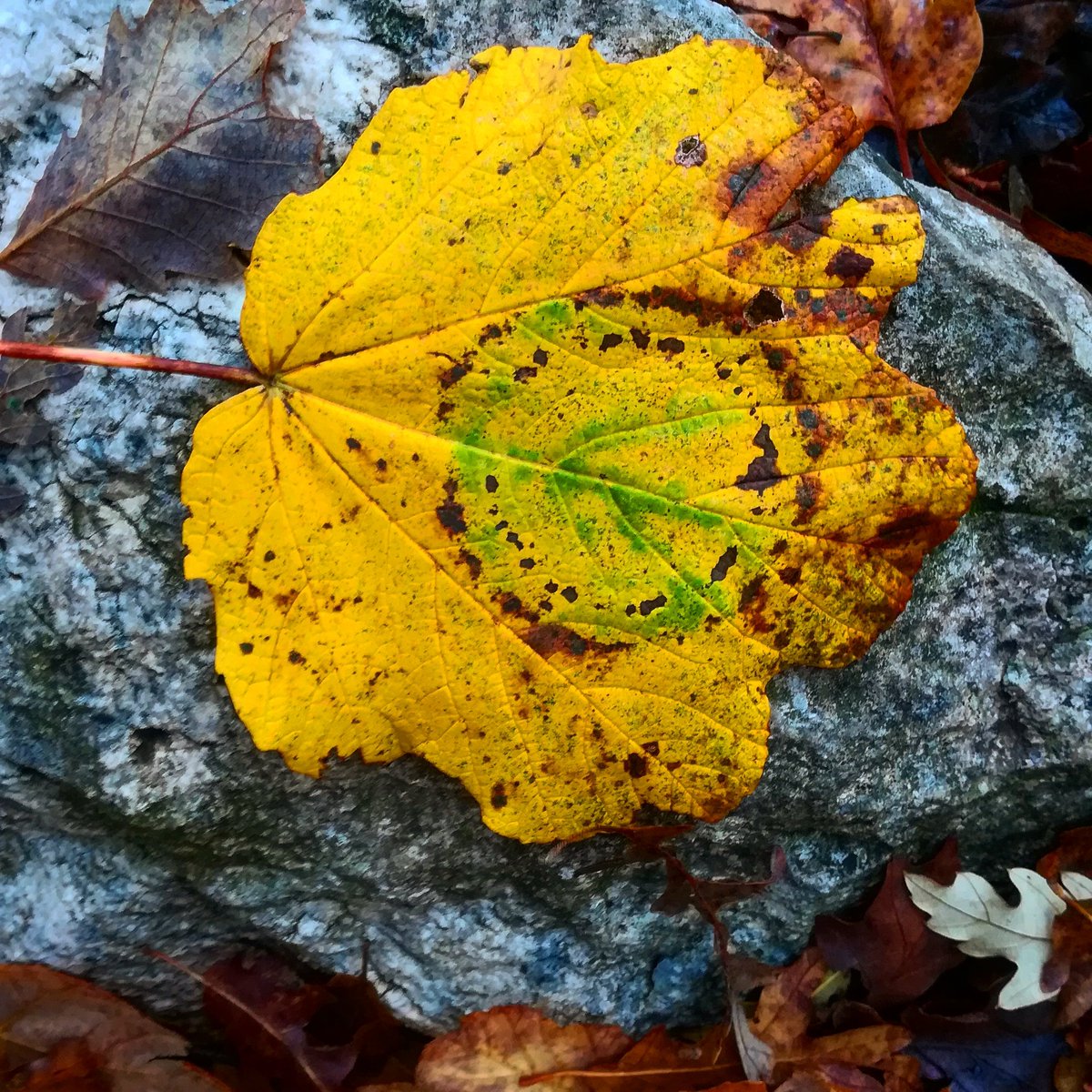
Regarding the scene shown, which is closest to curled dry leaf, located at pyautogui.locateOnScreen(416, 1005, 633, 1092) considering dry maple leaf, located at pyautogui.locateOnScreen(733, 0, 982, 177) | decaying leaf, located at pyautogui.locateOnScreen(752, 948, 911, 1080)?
decaying leaf, located at pyautogui.locateOnScreen(752, 948, 911, 1080)

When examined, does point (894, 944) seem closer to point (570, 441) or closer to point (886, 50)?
point (570, 441)

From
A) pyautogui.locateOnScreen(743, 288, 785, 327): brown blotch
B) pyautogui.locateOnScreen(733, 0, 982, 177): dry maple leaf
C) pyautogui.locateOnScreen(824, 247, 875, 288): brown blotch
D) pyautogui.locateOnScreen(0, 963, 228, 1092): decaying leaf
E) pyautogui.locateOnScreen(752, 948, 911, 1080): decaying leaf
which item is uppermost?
pyautogui.locateOnScreen(733, 0, 982, 177): dry maple leaf

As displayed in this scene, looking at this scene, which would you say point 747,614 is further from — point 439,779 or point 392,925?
point 392,925

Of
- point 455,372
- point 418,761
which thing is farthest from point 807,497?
point 418,761

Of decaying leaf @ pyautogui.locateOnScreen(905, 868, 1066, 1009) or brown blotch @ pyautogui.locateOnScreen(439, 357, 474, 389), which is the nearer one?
brown blotch @ pyautogui.locateOnScreen(439, 357, 474, 389)

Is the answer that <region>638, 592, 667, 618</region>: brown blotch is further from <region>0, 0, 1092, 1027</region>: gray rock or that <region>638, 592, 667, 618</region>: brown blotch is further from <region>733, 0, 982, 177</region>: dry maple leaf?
<region>733, 0, 982, 177</region>: dry maple leaf

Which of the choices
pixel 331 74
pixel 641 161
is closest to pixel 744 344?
pixel 641 161

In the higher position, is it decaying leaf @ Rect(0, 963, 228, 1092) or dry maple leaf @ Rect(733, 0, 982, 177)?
dry maple leaf @ Rect(733, 0, 982, 177)
